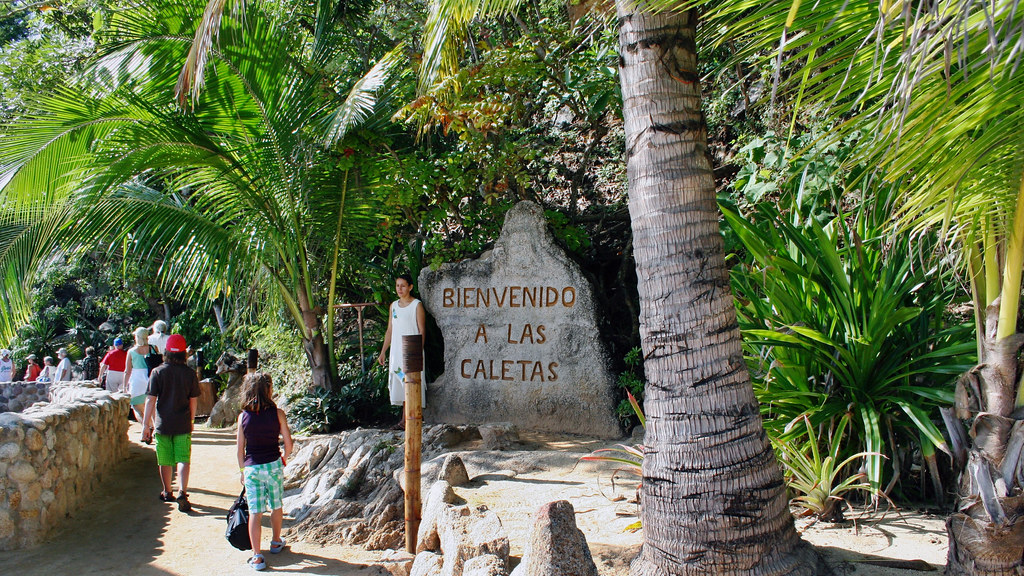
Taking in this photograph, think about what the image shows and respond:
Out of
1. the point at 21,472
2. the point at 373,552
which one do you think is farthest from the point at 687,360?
the point at 21,472

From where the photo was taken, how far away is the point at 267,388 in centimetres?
478

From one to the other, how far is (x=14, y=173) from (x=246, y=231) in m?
2.02

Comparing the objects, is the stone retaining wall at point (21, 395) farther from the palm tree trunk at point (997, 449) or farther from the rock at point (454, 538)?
the palm tree trunk at point (997, 449)

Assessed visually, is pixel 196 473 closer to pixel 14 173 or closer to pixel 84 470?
pixel 84 470

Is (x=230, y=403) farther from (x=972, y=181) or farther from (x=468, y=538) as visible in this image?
(x=972, y=181)

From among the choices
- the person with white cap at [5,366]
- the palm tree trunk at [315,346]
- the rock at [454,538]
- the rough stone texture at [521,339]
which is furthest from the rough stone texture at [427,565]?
the person with white cap at [5,366]

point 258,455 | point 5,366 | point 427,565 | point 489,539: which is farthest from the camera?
point 5,366

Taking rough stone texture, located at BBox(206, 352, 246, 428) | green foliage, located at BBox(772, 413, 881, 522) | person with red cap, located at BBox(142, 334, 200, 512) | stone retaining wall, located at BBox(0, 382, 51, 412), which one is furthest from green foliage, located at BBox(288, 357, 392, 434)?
green foliage, located at BBox(772, 413, 881, 522)

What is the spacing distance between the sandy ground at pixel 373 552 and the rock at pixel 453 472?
0.09 metres

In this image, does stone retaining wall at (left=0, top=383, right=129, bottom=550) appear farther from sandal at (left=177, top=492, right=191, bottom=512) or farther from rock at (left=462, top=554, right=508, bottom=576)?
rock at (left=462, top=554, right=508, bottom=576)

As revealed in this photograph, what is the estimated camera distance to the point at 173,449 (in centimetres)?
608

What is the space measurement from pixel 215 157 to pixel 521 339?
132 inches

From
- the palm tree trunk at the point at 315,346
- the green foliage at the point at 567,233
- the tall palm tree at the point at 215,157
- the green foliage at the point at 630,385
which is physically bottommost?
the green foliage at the point at 630,385

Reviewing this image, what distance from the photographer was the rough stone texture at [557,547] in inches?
103
